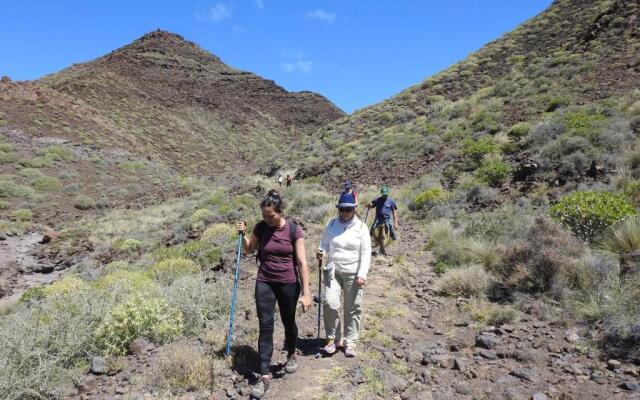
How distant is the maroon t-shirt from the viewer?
157 inches

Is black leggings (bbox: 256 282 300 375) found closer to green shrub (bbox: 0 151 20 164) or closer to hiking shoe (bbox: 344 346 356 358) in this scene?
hiking shoe (bbox: 344 346 356 358)

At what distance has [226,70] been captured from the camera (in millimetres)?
70625

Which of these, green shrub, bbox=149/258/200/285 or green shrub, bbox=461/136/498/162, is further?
green shrub, bbox=461/136/498/162

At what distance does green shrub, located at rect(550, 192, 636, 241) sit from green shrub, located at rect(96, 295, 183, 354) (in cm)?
653

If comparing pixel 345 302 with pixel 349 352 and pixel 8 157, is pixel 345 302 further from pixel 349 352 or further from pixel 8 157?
pixel 8 157

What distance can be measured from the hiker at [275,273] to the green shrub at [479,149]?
40.3 ft

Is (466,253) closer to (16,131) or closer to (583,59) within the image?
(583,59)

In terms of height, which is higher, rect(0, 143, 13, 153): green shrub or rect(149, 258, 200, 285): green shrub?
rect(0, 143, 13, 153): green shrub

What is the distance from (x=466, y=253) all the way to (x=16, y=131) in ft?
108

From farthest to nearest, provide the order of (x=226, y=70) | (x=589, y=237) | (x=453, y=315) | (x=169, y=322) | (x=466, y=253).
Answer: (x=226, y=70) < (x=466, y=253) < (x=589, y=237) < (x=453, y=315) < (x=169, y=322)

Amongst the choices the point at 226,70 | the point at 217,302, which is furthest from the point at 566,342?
the point at 226,70

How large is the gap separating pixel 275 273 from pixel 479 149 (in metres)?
12.7

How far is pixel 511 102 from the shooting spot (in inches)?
767

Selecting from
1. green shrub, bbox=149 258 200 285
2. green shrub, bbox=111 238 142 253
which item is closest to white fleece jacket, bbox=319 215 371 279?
green shrub, bbox=149 258 200 285
